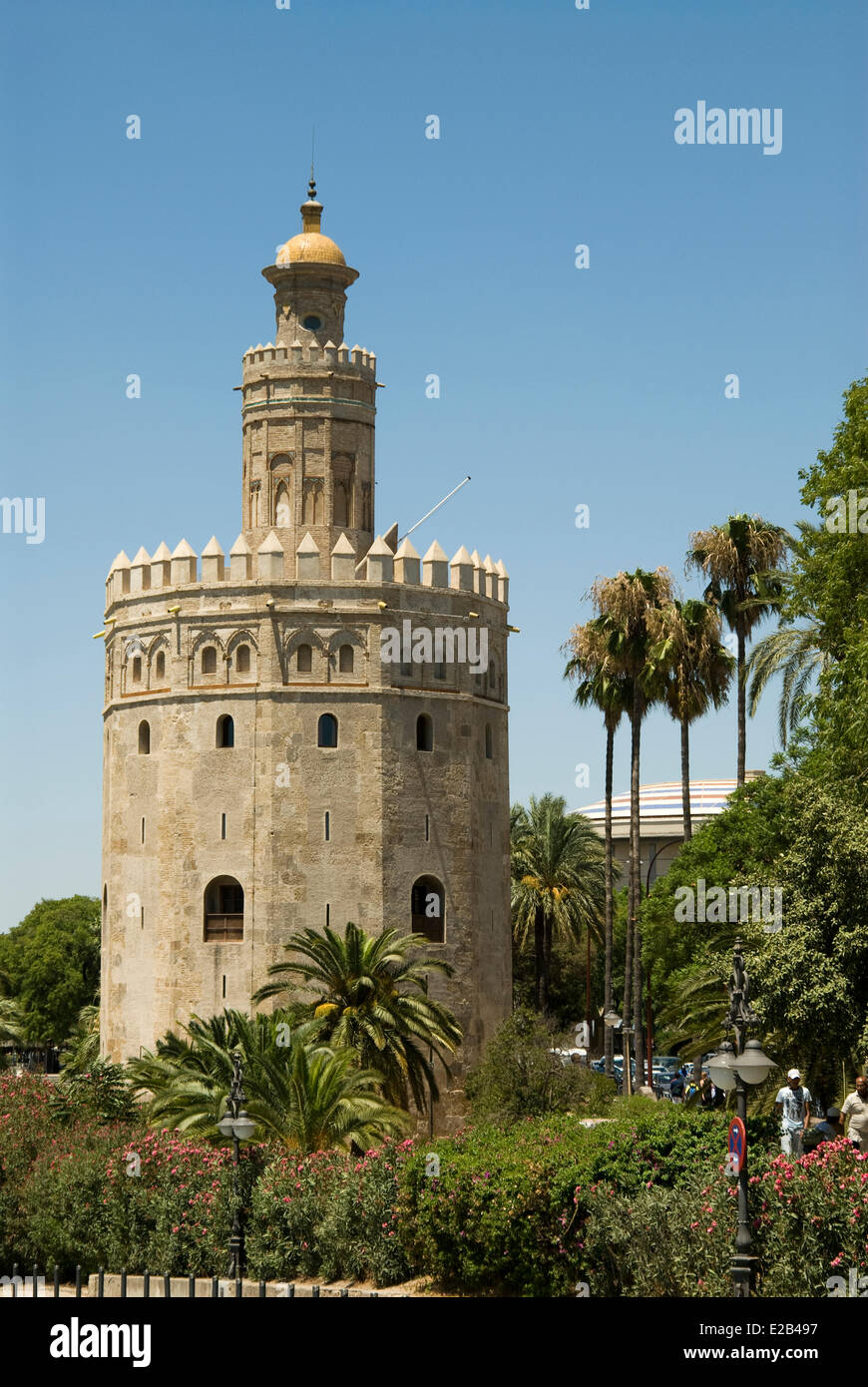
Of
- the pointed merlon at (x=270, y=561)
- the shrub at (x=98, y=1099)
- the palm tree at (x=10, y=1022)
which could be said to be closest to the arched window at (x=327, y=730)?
the pointed merlon at (x=270, y=561)

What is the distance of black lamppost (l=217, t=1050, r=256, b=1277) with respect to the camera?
25375mm

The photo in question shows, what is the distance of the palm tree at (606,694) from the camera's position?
173ft

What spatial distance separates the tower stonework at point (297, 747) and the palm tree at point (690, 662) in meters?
5.11

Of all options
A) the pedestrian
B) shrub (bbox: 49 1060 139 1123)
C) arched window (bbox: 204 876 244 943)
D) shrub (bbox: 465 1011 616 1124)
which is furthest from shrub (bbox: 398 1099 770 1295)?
arched window (bbox: 204 876 244 943)

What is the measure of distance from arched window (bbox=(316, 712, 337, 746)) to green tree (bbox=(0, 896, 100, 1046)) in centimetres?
3765

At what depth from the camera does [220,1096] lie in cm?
3228

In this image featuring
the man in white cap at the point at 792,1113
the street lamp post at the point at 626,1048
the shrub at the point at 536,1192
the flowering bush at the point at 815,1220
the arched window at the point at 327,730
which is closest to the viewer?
the flowering bush at the point at 815,1220

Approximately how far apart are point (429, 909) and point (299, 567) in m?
8.98

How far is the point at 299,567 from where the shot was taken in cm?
4588

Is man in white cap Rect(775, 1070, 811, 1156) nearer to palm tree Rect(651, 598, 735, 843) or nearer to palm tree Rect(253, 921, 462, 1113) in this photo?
palm tree Rect(253, 921, 462, 1113)

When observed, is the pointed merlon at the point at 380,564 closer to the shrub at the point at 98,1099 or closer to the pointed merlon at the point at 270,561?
the pointed merlon at the point at 270,561

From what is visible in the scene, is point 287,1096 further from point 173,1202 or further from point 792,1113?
point 792,1113

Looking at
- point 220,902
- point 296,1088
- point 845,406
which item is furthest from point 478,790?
point 296,1088
